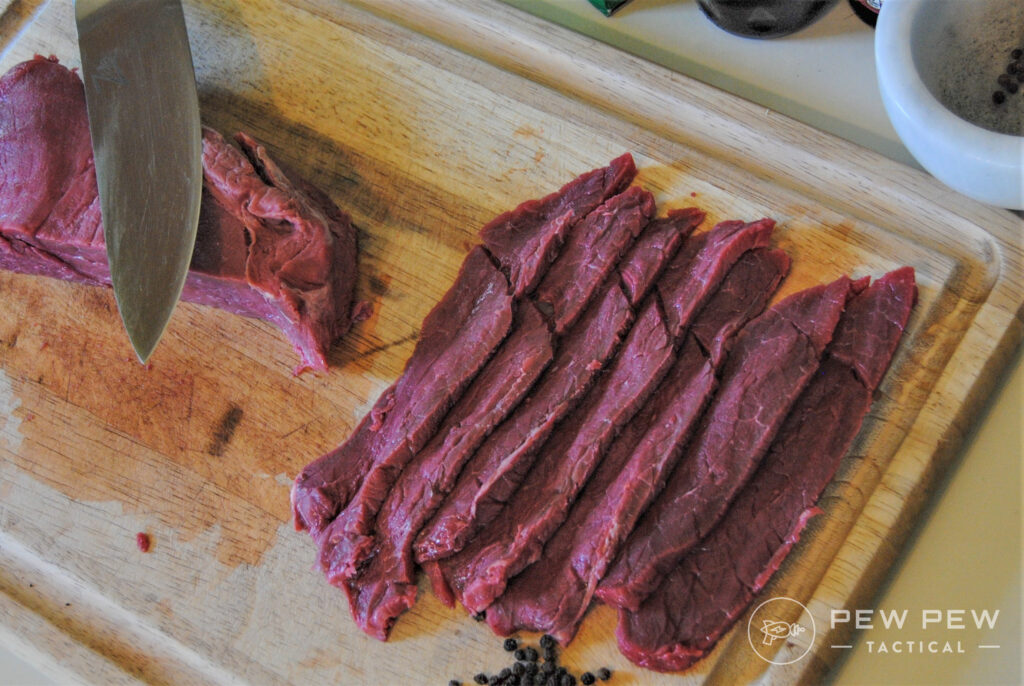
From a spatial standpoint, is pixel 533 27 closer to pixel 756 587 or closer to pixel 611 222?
pixel 611 222

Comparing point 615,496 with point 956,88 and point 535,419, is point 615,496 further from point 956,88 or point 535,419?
point 956,88

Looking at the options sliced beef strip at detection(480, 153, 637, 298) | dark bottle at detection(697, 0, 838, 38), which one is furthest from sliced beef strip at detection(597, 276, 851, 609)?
dark bottle at detection(697, 0, 838, 38)

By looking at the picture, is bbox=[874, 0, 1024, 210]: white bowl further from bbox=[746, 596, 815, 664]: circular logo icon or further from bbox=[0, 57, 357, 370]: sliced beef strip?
bbox=[0, 57, 357, 370]: sliced beef strip

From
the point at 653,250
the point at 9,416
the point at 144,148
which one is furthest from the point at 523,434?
the point at 9,416

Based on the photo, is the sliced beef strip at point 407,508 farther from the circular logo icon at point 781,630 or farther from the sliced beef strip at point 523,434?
the circular logo icon at point 781,630

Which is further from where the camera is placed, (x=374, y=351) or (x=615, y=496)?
(x=374, y=351)

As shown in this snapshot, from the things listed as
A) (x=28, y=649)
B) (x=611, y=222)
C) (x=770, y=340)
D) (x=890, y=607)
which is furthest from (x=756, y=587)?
(x=28, y=649)
